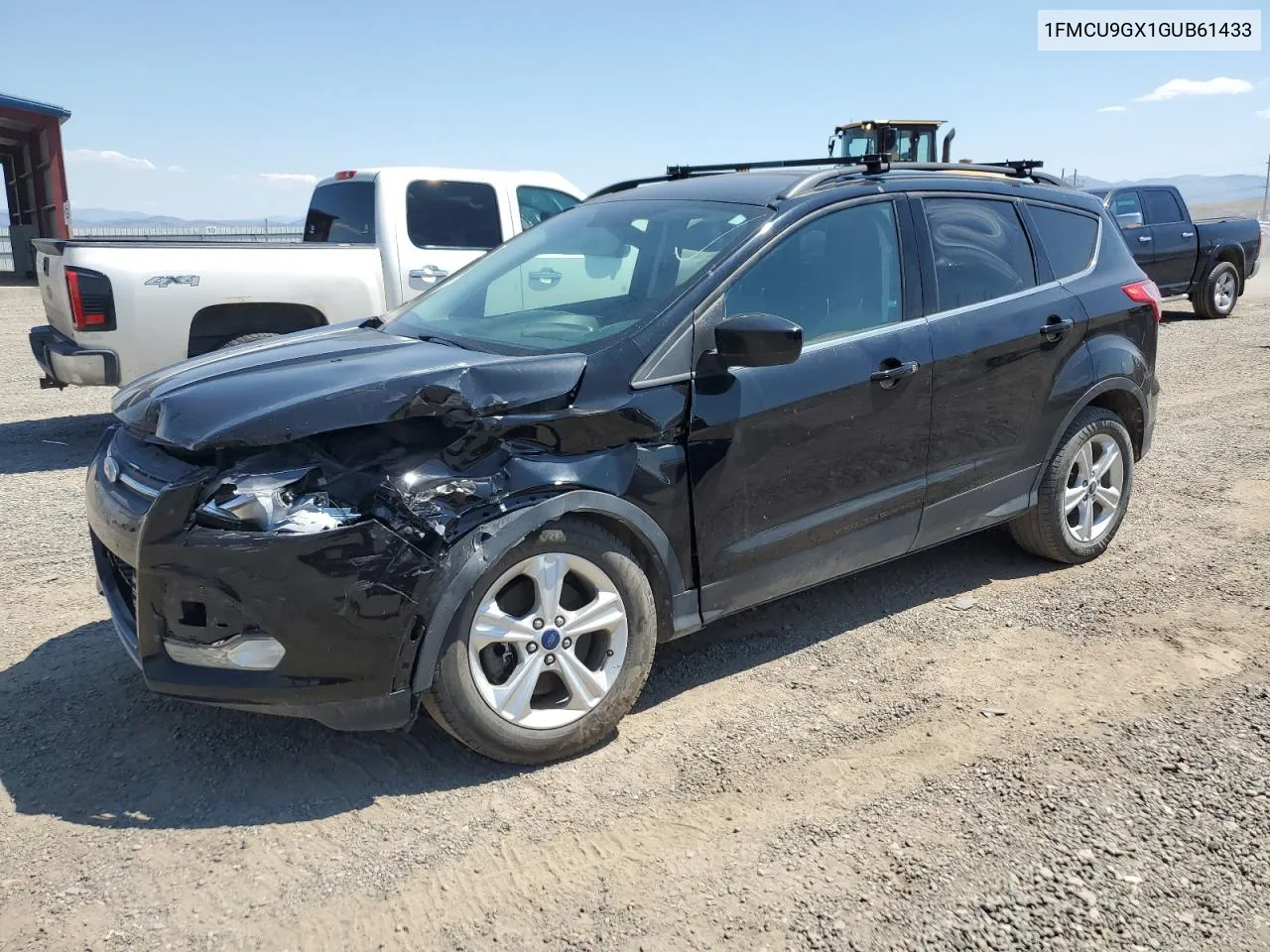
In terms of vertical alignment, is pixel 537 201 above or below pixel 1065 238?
above

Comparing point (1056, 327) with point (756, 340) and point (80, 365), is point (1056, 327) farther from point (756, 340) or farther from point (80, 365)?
point (80, 365)

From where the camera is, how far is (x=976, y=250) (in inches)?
177

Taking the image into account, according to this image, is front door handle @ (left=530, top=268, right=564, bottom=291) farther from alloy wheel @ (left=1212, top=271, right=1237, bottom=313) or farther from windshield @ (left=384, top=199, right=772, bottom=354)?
alloy wheel @ (left=1212, top=271, right=1237, bottom=313)

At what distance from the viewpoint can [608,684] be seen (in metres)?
3.35

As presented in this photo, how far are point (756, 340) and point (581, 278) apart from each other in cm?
107

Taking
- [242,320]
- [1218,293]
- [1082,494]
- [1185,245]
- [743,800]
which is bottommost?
→ [743,800]

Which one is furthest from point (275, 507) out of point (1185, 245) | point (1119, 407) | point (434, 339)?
point (1185, 245)

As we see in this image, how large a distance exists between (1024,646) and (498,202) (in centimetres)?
603

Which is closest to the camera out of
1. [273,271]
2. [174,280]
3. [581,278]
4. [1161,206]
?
[581,278]

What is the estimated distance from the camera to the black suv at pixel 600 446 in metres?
2.94

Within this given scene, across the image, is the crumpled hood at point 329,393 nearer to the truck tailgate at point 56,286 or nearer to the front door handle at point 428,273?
the truck tailgate at point 56,286

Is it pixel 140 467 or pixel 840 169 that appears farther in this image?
pixel 840 169

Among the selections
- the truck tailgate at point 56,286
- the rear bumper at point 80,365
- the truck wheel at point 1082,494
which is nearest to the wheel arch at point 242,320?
the rear bumper at point 80,365

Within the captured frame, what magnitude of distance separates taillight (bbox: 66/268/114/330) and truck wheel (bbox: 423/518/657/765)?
5.08m
